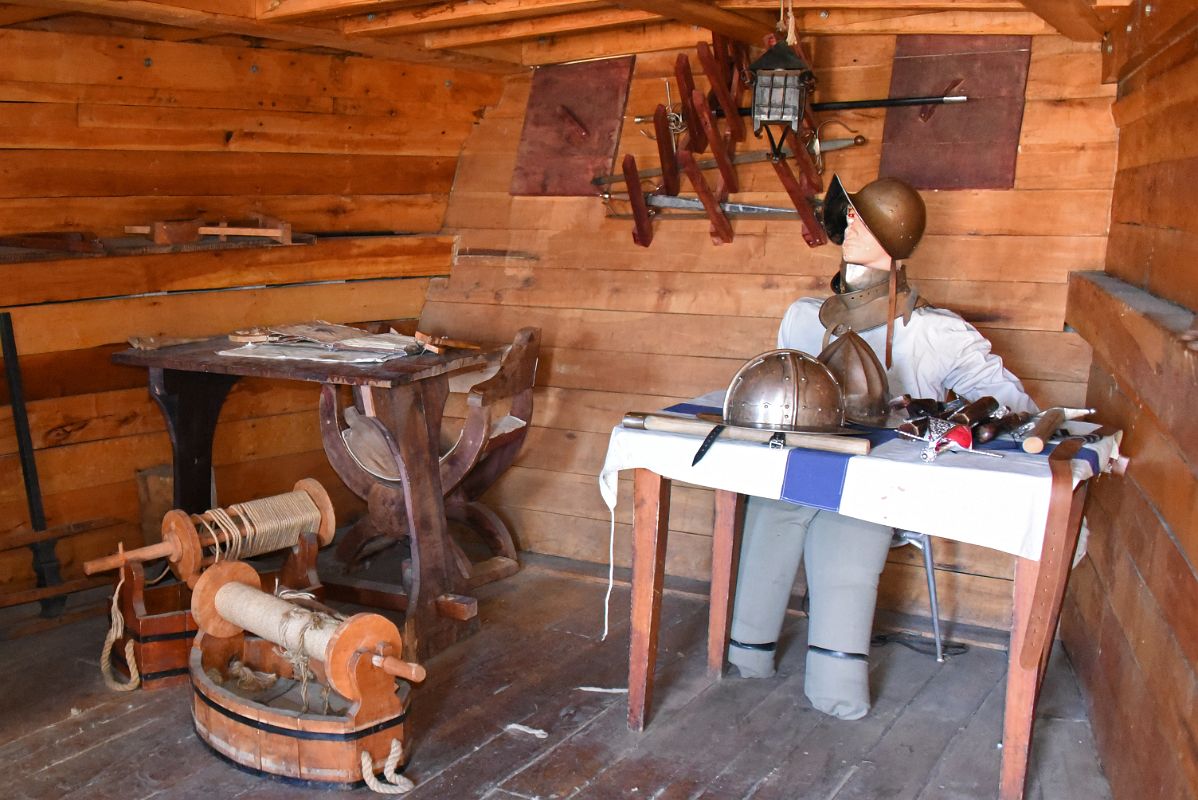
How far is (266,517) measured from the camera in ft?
10.5

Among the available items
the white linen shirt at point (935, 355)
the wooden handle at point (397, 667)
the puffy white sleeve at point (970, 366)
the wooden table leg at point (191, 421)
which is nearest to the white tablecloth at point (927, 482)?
the puffy white sleeve at point (970, 366)

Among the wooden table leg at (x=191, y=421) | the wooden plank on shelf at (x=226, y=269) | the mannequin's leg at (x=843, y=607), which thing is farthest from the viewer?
the wooden table leg at (x=191, y=421)

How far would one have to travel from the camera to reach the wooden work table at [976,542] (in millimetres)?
2227

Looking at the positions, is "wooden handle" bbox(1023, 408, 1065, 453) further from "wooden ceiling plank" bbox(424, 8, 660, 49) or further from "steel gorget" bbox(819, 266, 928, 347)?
"wooden ceiling plank" bbox(424, 8, 660, 49)

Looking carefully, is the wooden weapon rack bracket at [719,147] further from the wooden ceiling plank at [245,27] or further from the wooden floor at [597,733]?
the wooden floor at [597,733]

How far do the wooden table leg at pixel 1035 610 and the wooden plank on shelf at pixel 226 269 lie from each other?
2643 mm

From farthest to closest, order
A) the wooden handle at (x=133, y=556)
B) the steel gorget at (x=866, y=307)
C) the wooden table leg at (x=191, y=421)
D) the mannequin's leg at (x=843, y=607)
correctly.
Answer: the wooden table leg at (x=191, y=421) → the steel gorget at (x=866, y=307) → the wooden handle at (x=133, y=556) → the mannequin's leg at (x=843, y=607)

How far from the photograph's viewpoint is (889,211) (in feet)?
9.76

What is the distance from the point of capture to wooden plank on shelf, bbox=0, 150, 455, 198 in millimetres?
3148

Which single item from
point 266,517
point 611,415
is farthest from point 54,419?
point 611,415

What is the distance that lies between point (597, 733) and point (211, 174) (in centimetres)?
210

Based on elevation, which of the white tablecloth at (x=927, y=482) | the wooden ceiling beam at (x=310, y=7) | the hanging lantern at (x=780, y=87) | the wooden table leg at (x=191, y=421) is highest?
the wooden ceiling beam at (x=310, y=7)

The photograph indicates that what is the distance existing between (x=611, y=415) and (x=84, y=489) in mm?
1774

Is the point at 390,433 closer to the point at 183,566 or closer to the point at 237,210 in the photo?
the point at 183,566
